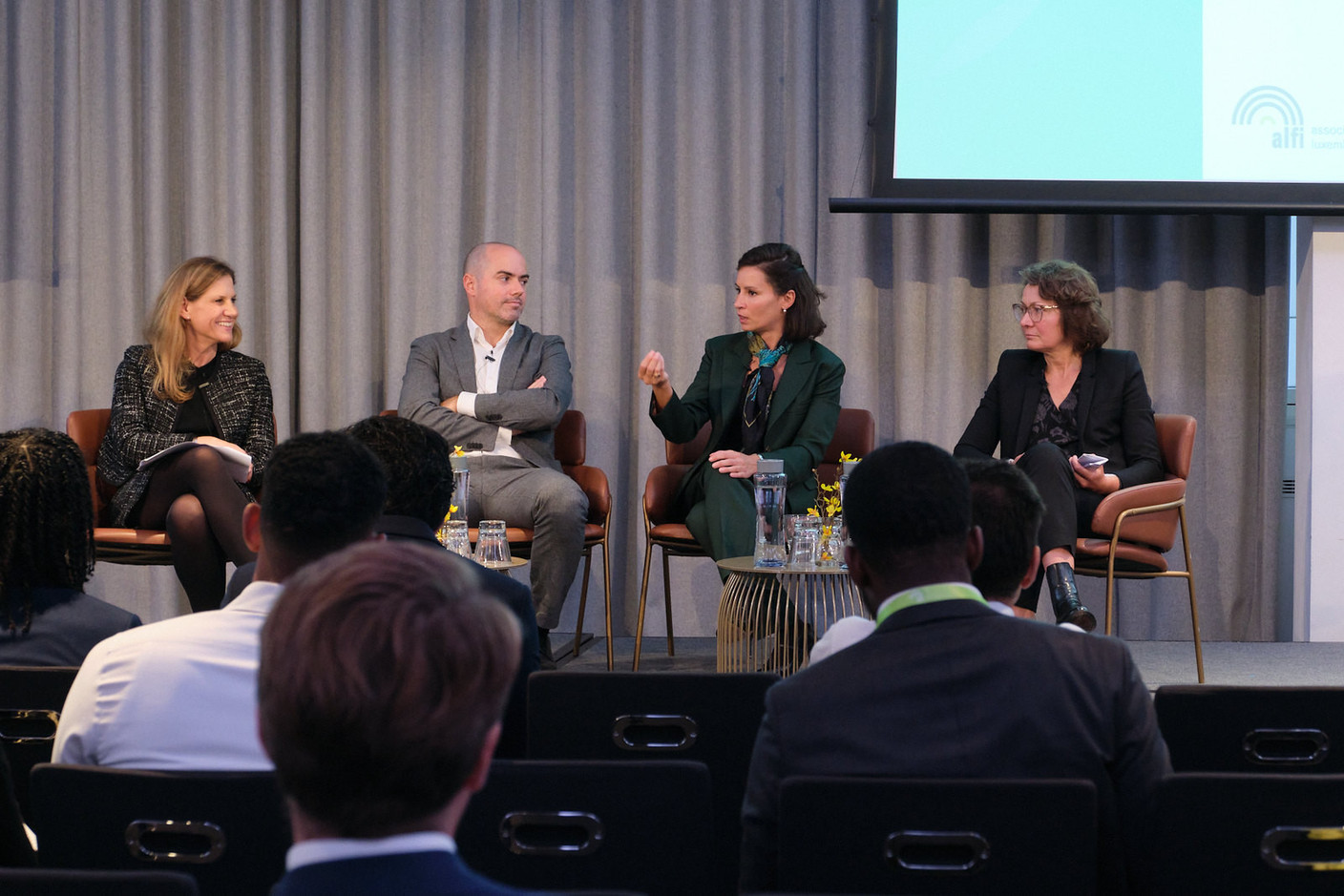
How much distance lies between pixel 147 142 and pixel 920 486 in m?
4.64

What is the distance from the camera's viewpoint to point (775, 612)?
3.75 meters

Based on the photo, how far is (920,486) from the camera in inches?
61.8

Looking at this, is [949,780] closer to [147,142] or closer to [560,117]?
[560,117]

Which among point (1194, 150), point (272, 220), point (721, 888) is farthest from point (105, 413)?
point (1194, 150)

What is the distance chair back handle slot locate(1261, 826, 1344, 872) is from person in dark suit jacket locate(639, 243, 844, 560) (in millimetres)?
3128

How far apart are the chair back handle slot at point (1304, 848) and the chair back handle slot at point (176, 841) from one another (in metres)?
1.02

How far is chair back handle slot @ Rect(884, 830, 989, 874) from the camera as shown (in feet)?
4.16

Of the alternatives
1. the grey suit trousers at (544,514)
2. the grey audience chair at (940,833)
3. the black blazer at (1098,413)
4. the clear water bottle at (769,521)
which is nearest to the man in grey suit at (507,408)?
the grey suit trousers at (544,514)

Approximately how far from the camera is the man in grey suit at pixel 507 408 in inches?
173

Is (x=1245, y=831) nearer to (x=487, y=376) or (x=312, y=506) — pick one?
(x=312, y=506)

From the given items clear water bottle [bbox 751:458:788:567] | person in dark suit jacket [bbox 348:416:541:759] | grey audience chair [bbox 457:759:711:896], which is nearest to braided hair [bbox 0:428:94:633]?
person in dark suit jacket [bbox 348:416:541:759]

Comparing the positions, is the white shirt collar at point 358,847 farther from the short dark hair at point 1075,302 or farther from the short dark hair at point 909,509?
the short dark hair at point 1075,302

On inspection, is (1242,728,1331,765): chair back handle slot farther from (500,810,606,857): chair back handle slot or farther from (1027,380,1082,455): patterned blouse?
(1027,380,1082,455): patterned blouse

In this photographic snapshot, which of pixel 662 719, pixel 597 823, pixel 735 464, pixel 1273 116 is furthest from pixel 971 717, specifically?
pixel 1273 116
